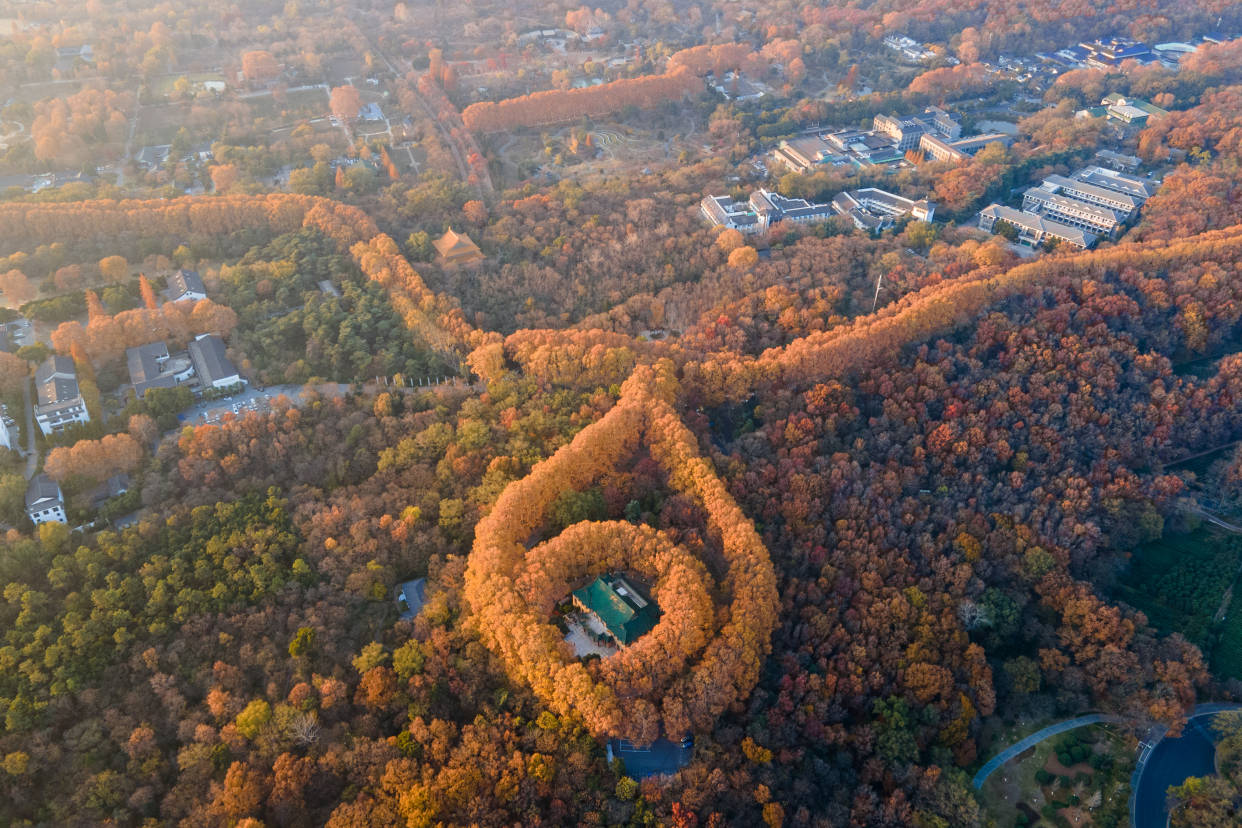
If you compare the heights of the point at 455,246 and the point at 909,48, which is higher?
the point at 909,48

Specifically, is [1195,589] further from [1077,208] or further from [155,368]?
[155,368]

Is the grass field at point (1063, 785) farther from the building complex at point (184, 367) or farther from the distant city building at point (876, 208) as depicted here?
the building complex at point (184, 367)

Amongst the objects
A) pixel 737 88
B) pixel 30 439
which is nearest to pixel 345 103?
pixel 737 88

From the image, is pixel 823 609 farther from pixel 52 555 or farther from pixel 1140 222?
pixel 1140 222

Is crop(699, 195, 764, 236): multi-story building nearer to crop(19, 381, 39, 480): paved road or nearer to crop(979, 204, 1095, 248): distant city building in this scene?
crop(979, 204, 1095, 248): distant city building

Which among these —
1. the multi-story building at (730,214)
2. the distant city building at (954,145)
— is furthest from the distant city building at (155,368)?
the distant city building at (954,145)

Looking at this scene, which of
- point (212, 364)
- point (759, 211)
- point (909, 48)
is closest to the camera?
point (212, 364)
